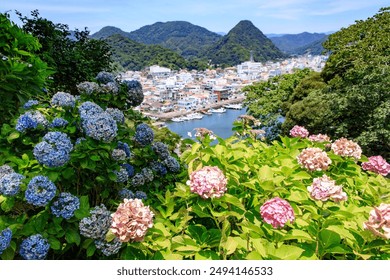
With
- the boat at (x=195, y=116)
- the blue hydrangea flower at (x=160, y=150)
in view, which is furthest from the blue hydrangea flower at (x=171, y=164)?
the boat at (x=195, y=116)

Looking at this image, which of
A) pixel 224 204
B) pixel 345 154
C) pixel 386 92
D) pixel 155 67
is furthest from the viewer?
pixel 155 67

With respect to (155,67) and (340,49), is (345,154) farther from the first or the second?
(155,67)

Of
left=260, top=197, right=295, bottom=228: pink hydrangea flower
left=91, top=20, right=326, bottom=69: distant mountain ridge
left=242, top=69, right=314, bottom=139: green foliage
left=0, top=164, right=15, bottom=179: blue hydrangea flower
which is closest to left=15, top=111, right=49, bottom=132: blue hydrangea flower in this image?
left=0, top=164, right=15, bottom=179: blue hydrangea flower

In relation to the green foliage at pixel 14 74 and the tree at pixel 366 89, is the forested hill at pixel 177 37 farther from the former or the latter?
the green foliage at pixel 14 74

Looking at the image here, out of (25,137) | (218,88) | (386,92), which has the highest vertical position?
(25,137)

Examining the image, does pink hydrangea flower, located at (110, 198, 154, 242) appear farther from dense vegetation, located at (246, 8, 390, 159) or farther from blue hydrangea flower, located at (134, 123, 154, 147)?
dense vegetation, located at (246, 8, 390, 159)

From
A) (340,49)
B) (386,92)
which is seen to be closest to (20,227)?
(386,92)

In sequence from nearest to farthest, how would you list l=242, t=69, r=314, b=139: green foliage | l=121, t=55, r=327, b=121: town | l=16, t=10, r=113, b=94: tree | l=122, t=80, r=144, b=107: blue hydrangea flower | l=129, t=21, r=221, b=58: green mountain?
l=122, t=80, r=144, b=107: blue hydrangea flower
l=16, t=10, r=113, b=94: tree
l=242, t=69, r=314, b=139: green foliage
l=121, t=55, r=327, b=121: town
l=129, t=21, r=221, b=58: green mountain
